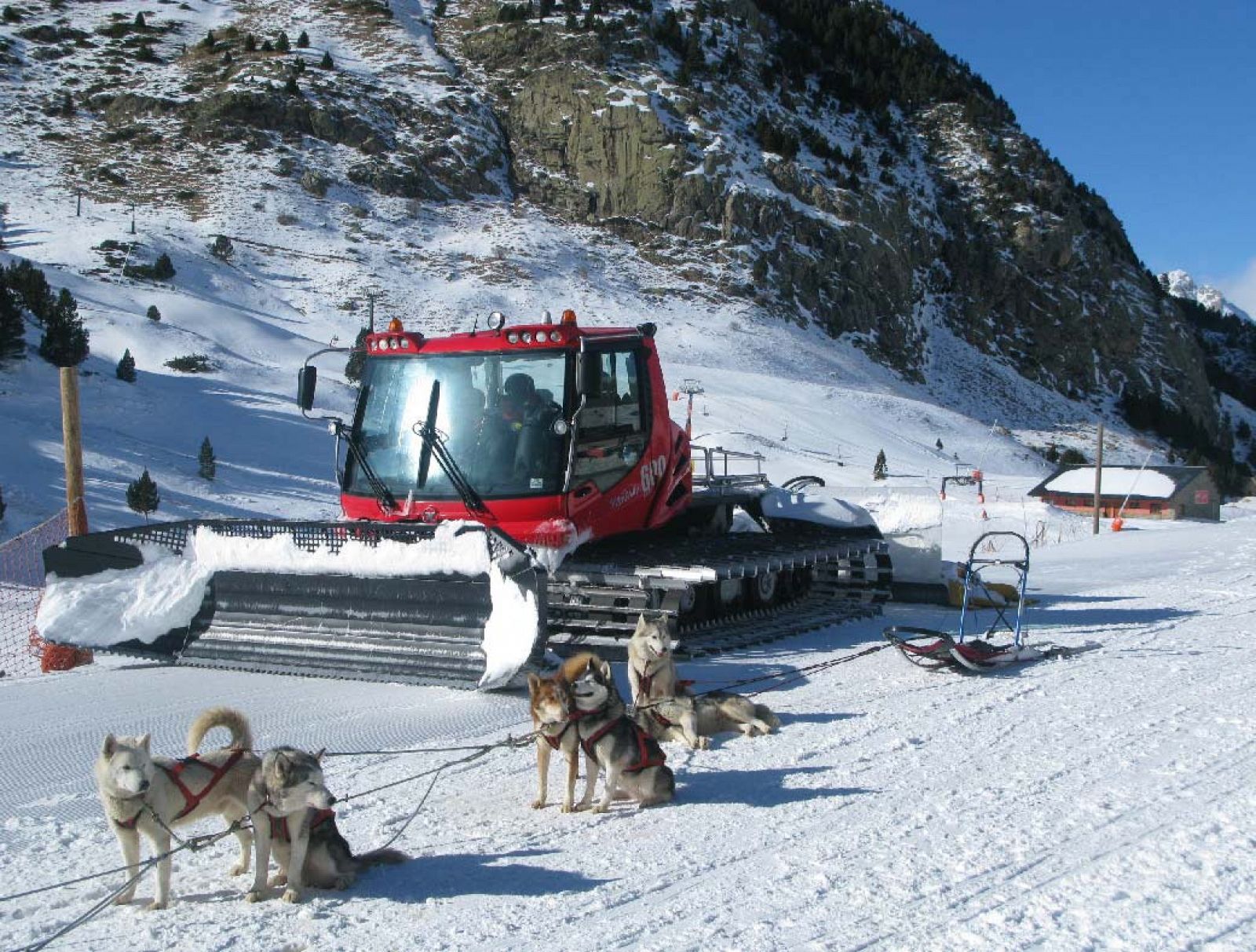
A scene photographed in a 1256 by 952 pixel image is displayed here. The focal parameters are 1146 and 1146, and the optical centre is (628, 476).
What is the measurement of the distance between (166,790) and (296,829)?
1.63 ft

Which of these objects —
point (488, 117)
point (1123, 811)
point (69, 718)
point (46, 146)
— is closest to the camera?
point (1123, 811)

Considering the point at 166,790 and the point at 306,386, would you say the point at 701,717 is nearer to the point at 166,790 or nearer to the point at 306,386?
the point at 166,790

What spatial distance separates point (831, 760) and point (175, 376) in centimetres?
2922

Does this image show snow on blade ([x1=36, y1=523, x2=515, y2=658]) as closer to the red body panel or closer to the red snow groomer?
the red snow groomer

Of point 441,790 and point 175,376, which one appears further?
point 175,376

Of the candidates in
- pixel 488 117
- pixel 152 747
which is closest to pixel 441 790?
pixel 152 747

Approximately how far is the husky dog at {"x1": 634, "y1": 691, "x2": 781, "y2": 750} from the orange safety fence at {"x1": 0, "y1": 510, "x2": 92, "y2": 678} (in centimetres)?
489

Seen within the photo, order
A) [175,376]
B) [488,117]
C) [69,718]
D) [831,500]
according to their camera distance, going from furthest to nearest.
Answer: [488,117], [175,376], [831,500], [69,718]

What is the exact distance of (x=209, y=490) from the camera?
70.9ft

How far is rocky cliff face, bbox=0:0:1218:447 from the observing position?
66250 millimetres

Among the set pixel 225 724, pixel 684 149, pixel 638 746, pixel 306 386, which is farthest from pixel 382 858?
pixel 684 149

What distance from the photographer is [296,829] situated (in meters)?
4.13

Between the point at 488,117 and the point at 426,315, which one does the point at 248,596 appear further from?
the point at 488,117

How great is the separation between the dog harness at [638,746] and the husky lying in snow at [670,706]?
37.2 inches
